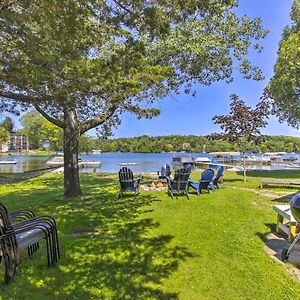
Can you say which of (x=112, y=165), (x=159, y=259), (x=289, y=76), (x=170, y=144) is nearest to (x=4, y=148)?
(x=170, y=144)

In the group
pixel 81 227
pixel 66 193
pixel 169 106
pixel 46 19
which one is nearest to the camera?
pixel 46 19

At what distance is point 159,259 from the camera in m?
4.18

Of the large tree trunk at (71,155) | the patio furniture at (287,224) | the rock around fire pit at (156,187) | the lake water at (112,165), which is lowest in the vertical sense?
the lake water at (112,165)

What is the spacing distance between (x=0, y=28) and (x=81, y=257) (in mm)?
3779

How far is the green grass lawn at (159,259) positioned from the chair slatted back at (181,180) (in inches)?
64.6

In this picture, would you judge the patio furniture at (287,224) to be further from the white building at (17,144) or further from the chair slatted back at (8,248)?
the white building at (17,144)

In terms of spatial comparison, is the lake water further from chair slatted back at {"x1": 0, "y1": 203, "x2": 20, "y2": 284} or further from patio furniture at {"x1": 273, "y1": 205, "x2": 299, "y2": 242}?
chair slatted back at {"x1": 0, "y1": 203, "x2": 20, "y2": 284}

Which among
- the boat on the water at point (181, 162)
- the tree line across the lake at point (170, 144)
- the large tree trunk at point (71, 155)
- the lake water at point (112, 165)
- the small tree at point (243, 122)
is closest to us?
the large tree trunk at point (71, 155)

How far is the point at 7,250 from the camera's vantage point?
3289 millimetres

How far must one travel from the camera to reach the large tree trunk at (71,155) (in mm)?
9688

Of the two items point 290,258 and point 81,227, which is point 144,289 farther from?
point 81,227

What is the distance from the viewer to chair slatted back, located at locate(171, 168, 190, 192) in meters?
9.00

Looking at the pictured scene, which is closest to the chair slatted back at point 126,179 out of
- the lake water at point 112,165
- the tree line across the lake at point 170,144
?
the lake water at point 112,165

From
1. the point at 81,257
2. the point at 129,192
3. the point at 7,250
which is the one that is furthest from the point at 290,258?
the point at 129,192
